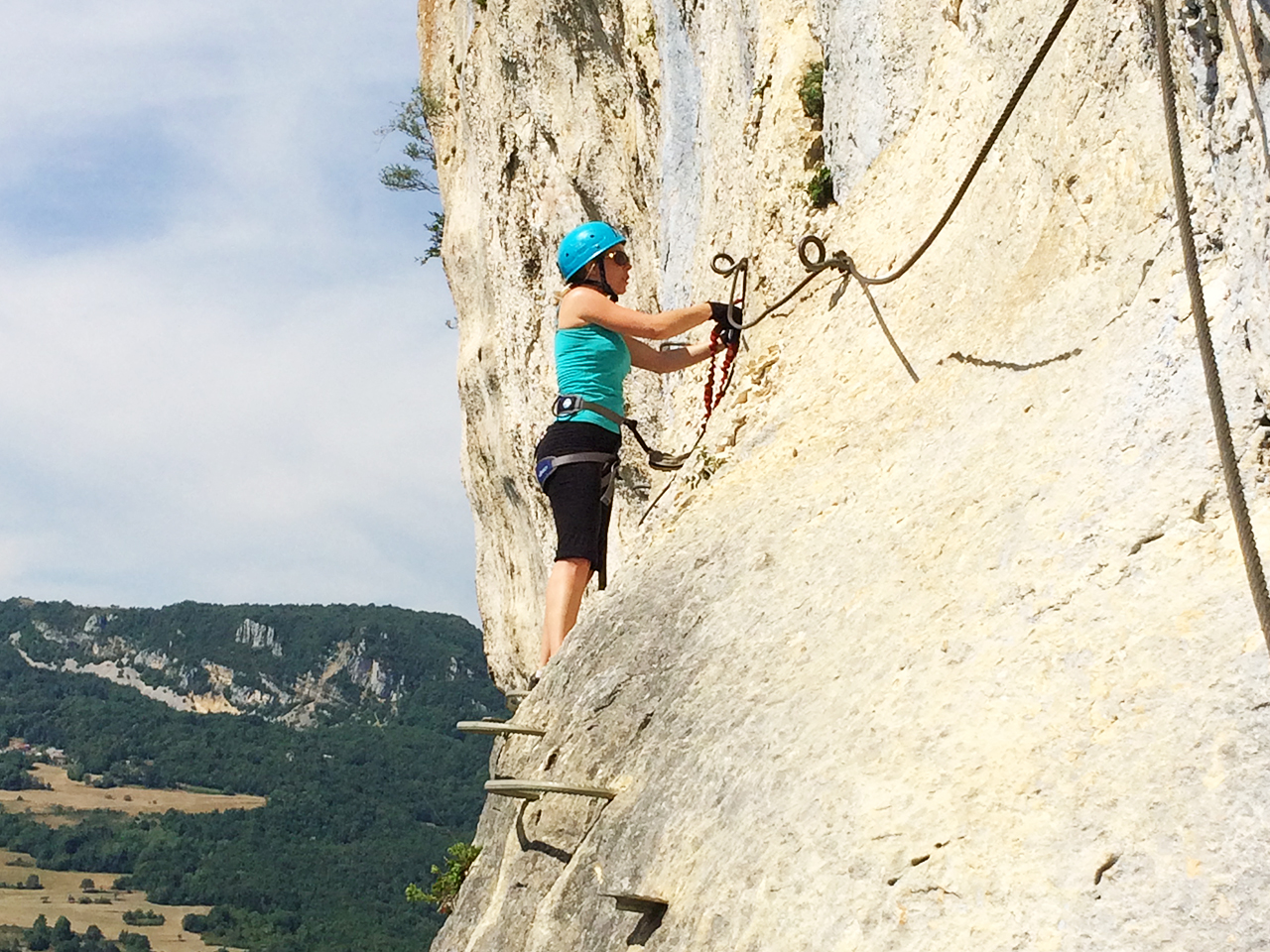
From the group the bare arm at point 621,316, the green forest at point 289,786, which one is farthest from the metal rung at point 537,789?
the green forest at point 289,786

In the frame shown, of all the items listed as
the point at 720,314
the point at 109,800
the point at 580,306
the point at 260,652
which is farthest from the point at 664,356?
the point at 260,652

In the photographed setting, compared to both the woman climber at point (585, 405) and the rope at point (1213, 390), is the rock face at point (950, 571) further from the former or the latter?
the woman climber at point (585, 405)

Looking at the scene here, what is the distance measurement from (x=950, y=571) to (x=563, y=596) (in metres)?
2.33

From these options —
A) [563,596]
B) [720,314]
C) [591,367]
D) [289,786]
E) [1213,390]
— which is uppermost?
[289,786]

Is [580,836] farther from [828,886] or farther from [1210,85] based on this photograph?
[1210,85]

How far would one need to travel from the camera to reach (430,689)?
13438cm

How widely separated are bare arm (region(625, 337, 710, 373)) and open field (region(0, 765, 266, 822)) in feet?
351

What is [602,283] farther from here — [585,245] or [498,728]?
[498,728]

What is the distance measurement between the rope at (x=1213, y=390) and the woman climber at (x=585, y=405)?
2.79 m

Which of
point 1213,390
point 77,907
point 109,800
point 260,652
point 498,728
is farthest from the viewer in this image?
point 260,652

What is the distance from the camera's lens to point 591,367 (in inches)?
237

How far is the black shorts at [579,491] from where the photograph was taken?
19.3ft

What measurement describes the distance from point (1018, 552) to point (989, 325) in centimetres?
121

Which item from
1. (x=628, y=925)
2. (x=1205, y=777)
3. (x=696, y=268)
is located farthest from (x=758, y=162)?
(x=1205, y=777)
